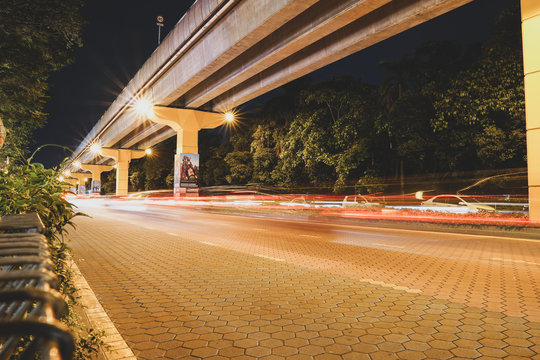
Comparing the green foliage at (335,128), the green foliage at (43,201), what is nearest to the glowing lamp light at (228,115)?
the green foliage at (335,128)

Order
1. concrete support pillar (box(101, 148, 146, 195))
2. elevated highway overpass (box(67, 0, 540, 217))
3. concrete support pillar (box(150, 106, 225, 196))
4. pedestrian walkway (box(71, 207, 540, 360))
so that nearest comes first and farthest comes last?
pedestrian walkway (box(71, 207, 540, 360)) < elevated highway overpass (box(67, 0, 540, 217)) < concrete support pillar (box(150, 106, 225, 196)) < concrete support pillar (box(101, 148, 146, 195))

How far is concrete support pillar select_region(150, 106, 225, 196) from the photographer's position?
28.8 metres

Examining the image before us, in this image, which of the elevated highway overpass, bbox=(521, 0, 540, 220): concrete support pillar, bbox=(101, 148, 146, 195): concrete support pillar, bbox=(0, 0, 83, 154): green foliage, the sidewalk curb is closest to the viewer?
the sidewalk curb

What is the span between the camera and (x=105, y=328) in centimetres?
383

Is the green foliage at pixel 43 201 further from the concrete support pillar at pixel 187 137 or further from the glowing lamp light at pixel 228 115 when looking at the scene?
the glowing lamp light at pixel 228 115

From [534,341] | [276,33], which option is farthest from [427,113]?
[534,341]

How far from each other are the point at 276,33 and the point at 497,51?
1177cm

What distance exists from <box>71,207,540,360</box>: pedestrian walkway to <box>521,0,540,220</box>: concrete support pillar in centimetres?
707

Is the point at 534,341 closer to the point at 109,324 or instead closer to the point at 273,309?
the point at 273,309

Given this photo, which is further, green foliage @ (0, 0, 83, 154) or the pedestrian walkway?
green foliage @ (0, 0, 83, 154)

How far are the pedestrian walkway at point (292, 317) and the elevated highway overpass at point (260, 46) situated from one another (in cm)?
802

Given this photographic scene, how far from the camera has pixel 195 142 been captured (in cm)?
3066

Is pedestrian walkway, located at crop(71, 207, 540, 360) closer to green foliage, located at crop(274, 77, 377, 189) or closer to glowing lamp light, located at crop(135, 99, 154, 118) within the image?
green foliage, located at crop(274, 77, 377, 189)

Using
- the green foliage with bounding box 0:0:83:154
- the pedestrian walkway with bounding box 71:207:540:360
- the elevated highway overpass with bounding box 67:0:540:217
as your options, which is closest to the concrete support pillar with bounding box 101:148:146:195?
the elevated highway overpass with bounding box 67:0:540:217
